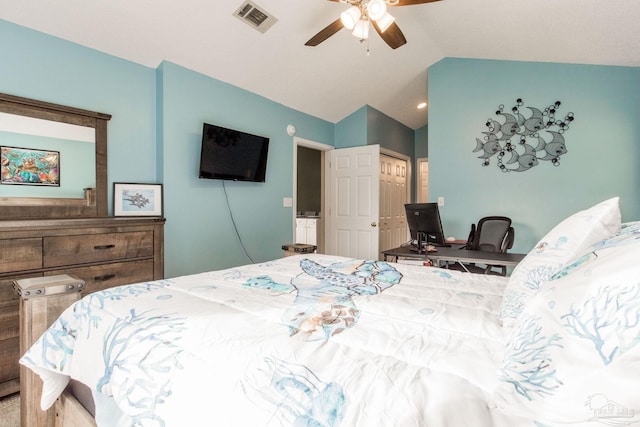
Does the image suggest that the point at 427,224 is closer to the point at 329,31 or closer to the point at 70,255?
the point at 329,31

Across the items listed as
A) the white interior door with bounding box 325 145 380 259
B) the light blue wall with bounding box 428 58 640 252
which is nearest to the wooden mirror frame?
the white interior door with bounding box 325 145 380 259

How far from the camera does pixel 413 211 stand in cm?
294

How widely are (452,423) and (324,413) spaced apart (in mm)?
217

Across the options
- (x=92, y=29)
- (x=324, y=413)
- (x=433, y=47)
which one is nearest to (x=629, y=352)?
(x=324, y=413)

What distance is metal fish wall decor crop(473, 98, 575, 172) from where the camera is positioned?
11.2 feet

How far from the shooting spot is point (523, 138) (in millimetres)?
3564

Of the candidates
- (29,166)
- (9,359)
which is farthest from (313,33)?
(9,359)

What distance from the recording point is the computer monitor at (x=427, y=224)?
9.12ft

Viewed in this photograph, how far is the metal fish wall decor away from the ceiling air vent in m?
2.73

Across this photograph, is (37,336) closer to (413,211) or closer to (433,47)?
(413,211)

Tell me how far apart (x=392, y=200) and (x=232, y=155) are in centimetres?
282

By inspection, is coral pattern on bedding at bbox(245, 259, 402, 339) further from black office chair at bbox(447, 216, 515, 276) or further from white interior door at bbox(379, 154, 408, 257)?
white interior door at bbox(379, 154, 408, 257)

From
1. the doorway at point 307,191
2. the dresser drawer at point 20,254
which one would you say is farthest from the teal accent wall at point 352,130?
the dresser drawer at point 20,254

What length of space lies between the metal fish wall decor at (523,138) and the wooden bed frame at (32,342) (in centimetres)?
407
